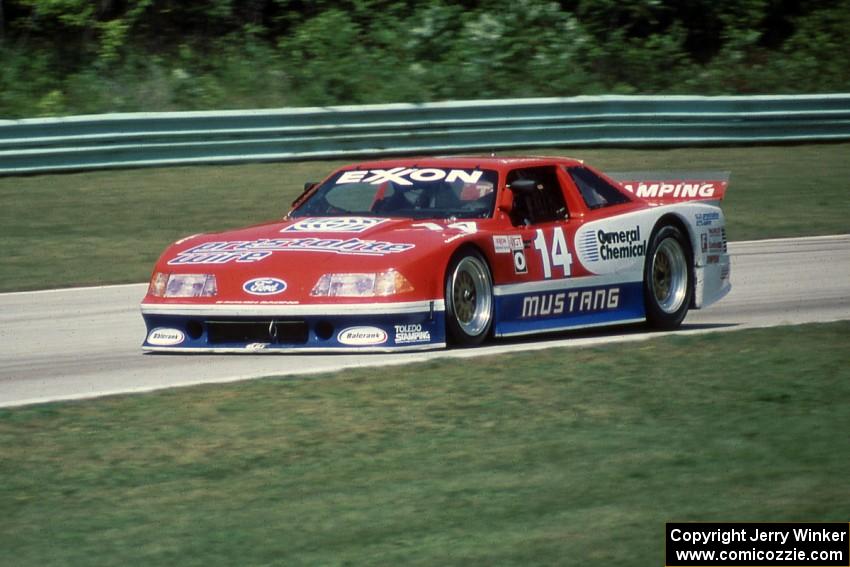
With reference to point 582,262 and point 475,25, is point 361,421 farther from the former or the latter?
point 475,25

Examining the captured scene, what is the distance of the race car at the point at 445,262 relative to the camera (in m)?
8.66

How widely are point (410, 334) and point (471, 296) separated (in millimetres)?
624

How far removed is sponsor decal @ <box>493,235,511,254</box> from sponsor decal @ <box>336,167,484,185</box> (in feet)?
1.91

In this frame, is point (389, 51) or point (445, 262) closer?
point (445, 262)

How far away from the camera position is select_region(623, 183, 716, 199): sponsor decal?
1116 cm

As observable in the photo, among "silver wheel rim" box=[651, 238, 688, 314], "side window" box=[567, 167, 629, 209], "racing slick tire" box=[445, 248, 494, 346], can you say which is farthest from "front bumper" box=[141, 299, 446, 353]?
"silver wheel rim" box=[651, 238, 688, 314]

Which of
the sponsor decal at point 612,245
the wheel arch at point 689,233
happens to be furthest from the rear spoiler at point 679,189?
the sponsor decal at point 612,245

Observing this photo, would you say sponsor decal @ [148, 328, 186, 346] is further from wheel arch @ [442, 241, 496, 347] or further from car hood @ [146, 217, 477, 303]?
wheel arch @ [442, 241, 496, 347]

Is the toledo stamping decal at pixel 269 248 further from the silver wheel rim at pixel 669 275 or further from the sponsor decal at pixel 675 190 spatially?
the sponsor decal at pixel 675 190

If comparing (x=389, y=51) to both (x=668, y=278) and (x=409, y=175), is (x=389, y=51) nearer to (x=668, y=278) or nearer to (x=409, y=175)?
(x=668, y=278)

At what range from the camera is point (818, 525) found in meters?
5.00

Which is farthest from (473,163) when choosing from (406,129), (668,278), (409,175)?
(406,129)

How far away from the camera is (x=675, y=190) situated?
1117 centimetres

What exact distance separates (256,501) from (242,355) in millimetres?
3670
